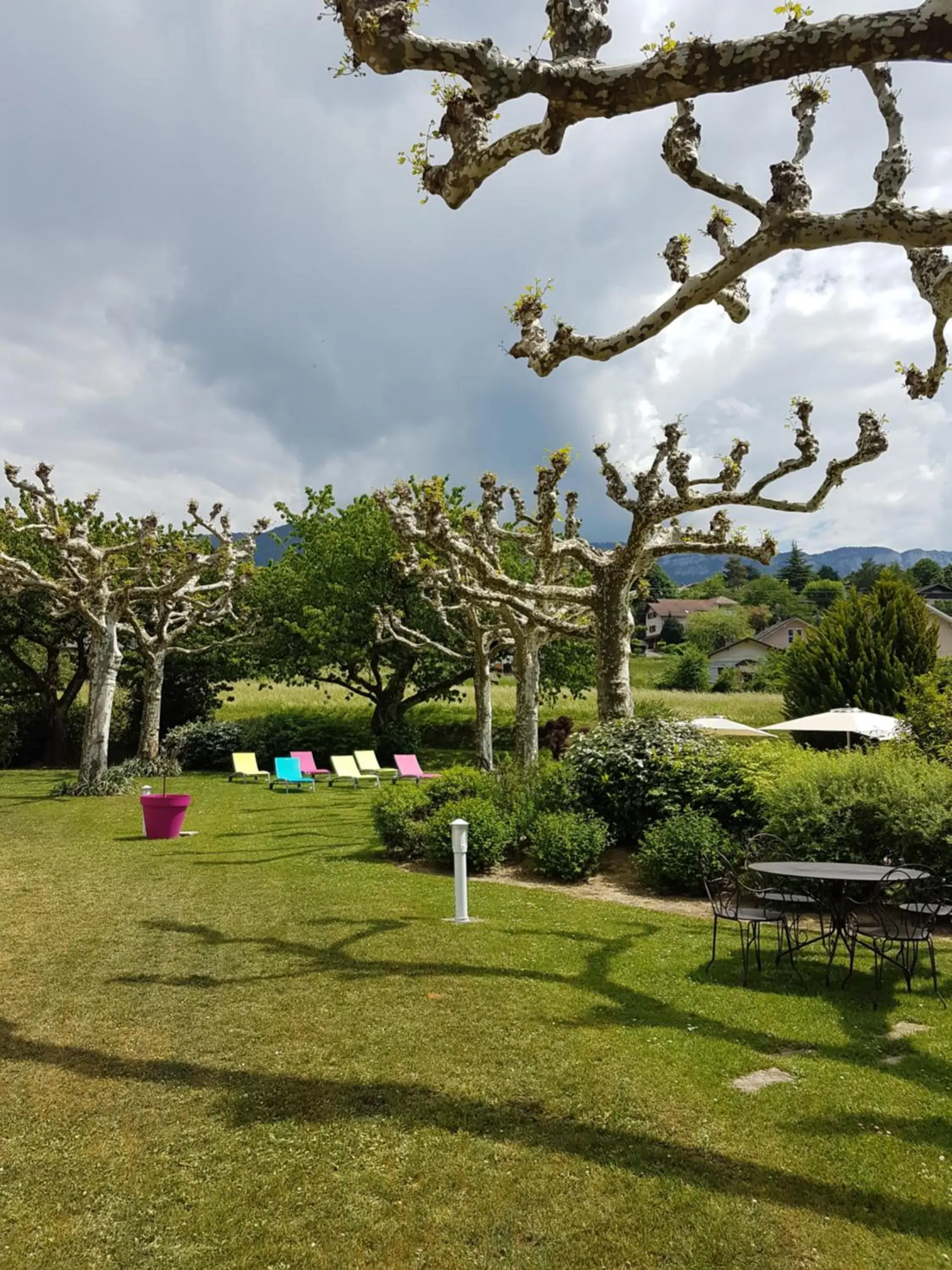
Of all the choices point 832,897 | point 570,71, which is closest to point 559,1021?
point 832,897

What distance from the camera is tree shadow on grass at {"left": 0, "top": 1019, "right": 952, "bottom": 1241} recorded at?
3441mm

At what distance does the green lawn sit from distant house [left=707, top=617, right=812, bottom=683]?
228ft

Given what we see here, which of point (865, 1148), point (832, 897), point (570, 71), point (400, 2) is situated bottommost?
point (865, 1148)

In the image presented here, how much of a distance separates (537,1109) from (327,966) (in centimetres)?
286

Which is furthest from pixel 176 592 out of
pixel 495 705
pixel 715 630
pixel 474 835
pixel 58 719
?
pixel 715 630

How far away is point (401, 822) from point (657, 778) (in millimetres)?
3654

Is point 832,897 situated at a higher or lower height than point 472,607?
lower

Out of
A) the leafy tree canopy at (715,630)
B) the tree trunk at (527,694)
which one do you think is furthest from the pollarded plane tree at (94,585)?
the leafy tree canopy at (715,630)

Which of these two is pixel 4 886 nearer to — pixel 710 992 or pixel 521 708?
pixel 710 992

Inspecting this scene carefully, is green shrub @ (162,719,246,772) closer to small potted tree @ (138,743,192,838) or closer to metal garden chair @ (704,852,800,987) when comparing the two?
small potted tree @ (138,743,192,838)

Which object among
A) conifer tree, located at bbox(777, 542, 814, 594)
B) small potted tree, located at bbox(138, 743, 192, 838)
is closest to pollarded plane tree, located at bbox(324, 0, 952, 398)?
→ small potted tree, located at bbox(138, 743, 192, 838)

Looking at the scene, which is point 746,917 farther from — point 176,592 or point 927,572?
point 927,572

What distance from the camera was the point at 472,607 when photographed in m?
19.8

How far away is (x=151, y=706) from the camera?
23.9m
